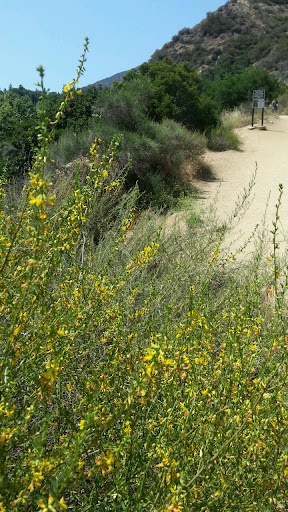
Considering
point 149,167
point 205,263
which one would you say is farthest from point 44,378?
point 149,167

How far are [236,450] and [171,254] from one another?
3397mm

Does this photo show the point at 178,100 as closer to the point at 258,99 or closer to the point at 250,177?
the point at 250,177

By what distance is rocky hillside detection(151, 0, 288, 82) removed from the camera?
49250mm

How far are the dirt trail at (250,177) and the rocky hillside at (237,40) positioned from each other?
3135cm

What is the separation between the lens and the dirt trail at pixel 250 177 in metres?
8.07

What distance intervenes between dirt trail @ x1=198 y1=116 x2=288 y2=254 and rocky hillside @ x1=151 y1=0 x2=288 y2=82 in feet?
103

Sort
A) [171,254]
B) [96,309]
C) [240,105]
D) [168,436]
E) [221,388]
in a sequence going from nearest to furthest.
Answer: [168,436]
[221,388]
[96,309]
[171,254]
[240,105]

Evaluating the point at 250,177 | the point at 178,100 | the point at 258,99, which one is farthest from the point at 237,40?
the point at 250,177

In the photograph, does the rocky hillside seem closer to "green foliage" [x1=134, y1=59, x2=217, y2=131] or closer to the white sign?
the white sign

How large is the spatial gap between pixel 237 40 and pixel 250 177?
158 feet

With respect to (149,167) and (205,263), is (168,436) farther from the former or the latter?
(149,167)

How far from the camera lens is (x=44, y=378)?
169cm

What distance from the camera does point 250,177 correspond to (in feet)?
38.9

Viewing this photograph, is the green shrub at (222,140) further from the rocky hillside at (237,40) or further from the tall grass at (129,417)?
the rocky hillside at (237,40)
